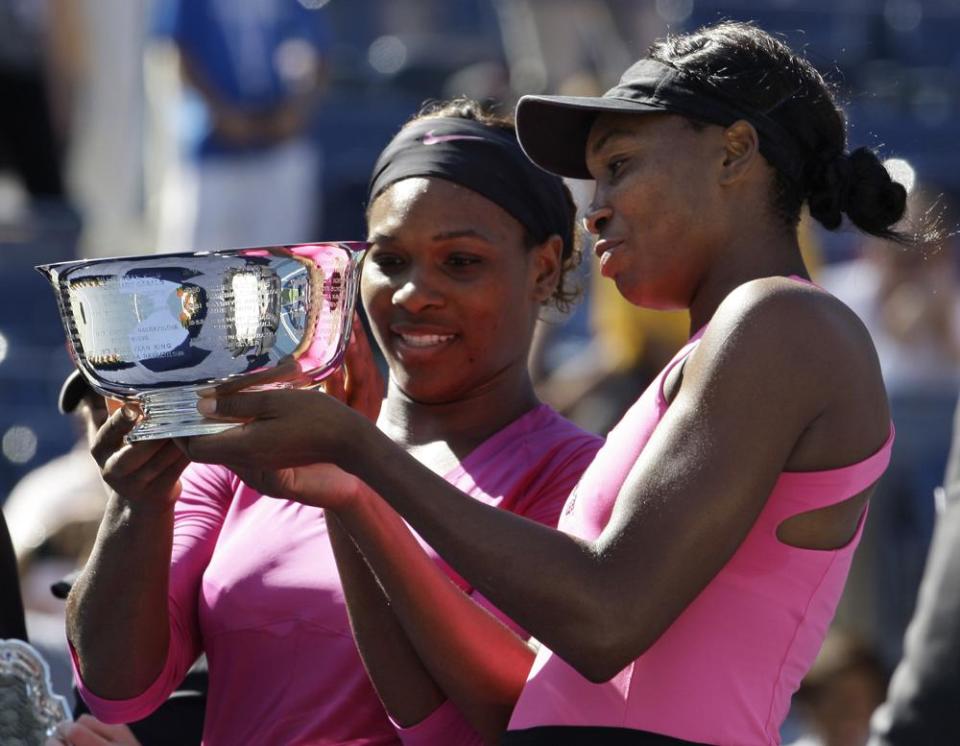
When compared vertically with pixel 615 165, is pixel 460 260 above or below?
below

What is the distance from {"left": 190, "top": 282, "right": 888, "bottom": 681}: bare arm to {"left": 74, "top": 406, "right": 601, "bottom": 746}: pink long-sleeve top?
15.0 inches

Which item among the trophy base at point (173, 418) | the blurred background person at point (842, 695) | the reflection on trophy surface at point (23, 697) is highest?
the trophy base at point (173, 418)

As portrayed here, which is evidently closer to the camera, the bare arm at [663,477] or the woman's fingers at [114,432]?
the bare arm at [663,477]

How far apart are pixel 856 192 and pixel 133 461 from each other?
3.10 ft

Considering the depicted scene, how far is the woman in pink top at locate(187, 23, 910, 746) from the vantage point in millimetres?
1824

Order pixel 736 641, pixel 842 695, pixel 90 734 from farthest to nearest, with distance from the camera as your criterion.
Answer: pixel 842 695
pixel 90 734
pixel 736 641

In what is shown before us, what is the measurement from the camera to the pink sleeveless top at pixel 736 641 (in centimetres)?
191

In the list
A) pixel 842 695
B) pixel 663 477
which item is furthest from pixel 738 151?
pixel 842 695

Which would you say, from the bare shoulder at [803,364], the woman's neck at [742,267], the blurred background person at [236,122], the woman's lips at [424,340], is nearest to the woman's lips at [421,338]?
the woman's lips at [424,340]

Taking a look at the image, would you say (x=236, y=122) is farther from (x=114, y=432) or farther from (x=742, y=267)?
(x=742, y=267)

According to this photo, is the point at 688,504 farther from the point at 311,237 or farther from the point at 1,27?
the point at 1,27

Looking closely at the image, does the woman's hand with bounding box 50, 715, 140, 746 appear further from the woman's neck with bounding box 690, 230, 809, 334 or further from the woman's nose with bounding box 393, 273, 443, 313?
the woman's neck with bounding box 690, 230, 809, 334

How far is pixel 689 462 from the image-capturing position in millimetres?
1829

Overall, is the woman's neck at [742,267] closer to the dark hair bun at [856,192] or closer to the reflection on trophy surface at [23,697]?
the dark hair bun at [856,192]
